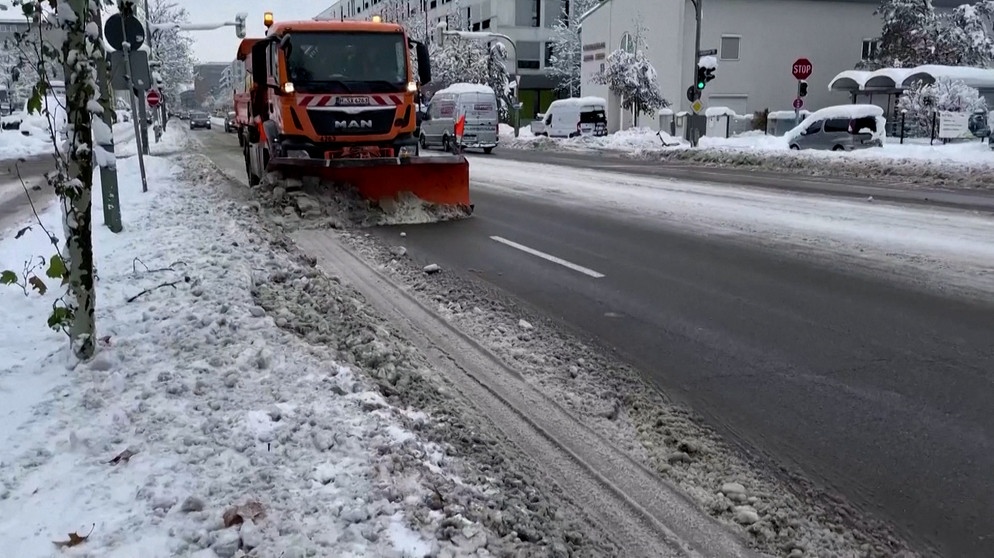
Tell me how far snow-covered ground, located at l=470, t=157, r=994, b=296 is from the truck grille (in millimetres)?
3367

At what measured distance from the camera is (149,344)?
5062 millimetres

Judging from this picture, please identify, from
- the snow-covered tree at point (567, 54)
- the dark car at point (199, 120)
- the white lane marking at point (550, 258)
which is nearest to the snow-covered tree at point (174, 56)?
the dark car at point (199, 120)

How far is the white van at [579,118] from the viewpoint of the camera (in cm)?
4397

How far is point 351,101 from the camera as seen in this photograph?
1237cm

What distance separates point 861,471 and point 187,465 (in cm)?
307

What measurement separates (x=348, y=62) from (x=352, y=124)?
1.02 meters

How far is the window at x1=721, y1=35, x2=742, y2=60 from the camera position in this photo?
4500 cm

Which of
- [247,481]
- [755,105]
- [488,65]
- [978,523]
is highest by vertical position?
[488,65]

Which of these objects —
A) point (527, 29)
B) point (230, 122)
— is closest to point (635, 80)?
point (230, 122)

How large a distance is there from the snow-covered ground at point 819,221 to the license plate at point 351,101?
3.77 m

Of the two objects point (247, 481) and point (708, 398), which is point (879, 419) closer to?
point (708, 398)

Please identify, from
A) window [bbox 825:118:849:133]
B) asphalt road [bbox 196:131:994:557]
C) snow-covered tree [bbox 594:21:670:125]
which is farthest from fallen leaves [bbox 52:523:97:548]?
snow-covered tree [bbox 594:21:670:125]

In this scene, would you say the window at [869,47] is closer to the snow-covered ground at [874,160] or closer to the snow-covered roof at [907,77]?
the snow-covered roof at [907,77]

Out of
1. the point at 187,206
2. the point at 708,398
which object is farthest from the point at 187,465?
the point at 187,206
